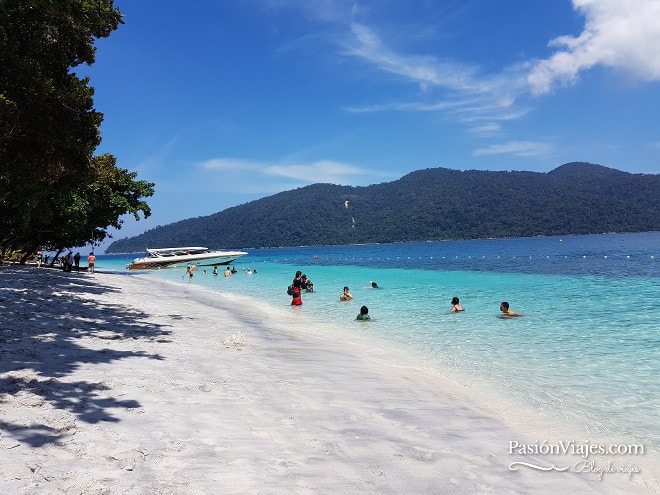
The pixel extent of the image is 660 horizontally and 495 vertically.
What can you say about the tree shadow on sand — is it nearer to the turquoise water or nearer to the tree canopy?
the tree canopy

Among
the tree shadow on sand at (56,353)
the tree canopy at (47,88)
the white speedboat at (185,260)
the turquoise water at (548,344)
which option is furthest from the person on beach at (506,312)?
the white speedboat at (185,260)

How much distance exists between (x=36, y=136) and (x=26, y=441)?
9917mm

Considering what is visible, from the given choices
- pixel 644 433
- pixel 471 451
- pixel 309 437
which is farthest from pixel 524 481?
pixel 644 433

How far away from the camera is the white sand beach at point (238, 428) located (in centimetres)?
361

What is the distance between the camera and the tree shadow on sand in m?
4.61

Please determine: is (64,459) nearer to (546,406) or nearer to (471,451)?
(471,451)

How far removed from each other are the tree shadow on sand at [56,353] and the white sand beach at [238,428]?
0.03 metres

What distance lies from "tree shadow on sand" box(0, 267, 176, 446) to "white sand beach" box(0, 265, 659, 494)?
33mm

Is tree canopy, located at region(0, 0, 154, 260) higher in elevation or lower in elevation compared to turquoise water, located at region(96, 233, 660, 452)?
higher

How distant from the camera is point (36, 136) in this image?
11.0m

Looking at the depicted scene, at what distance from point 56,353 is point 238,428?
4014mm

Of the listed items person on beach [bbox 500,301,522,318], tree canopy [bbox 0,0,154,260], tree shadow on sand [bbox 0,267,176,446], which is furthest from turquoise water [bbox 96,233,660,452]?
tree canopy [bbox 0,0,154,260]

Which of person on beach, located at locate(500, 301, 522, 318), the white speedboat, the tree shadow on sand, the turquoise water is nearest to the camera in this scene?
the tree shadow on sand

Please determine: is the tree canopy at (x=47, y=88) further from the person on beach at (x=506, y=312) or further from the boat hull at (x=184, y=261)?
the boat hull at (x=184, y=261)
